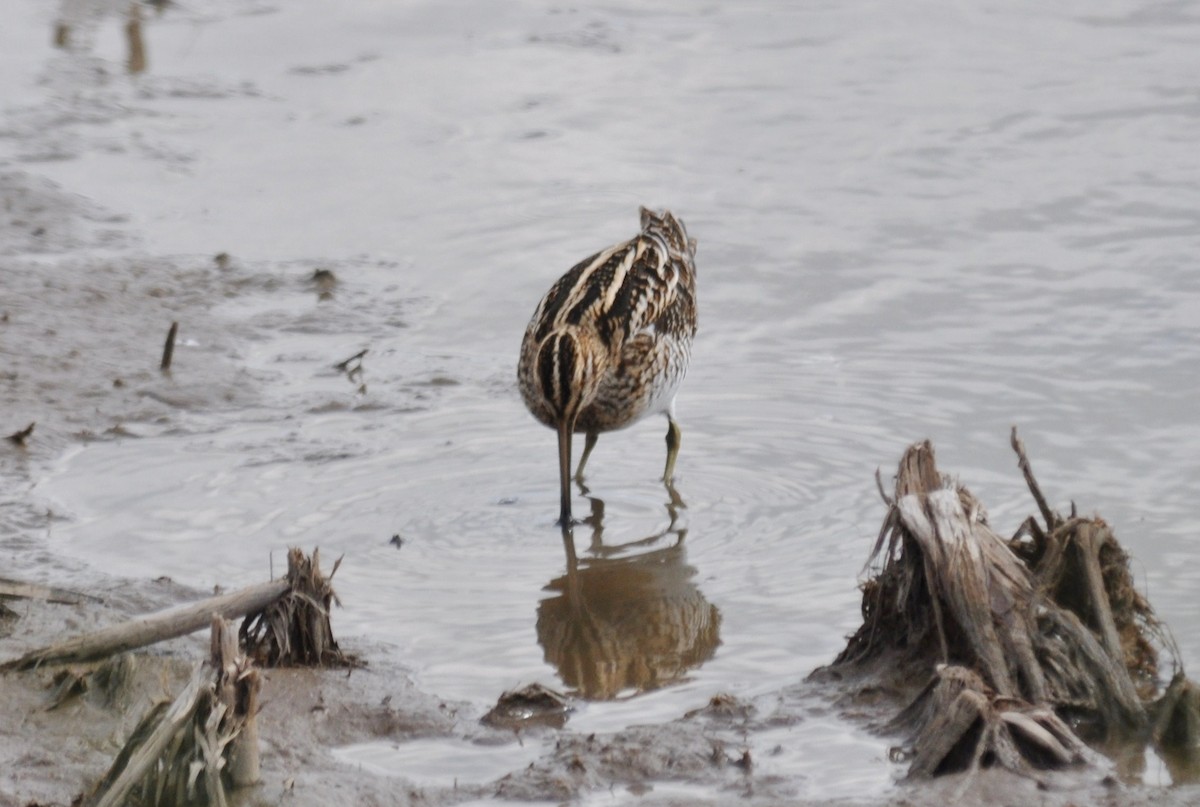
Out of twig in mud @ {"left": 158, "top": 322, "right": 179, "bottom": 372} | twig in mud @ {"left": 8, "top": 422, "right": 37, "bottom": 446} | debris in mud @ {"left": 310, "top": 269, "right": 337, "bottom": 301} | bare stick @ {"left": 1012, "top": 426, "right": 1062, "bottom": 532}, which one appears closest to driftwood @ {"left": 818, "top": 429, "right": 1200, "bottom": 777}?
bare stick @ {"left": 1012, "top": 426, "right": 1062, "bottom": 532}

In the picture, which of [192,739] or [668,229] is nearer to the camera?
[192,739]

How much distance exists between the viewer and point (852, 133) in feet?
40.1

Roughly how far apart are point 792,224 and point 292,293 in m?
3.07

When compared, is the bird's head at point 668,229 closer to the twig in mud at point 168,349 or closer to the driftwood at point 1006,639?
the twig in mud at point 168,349

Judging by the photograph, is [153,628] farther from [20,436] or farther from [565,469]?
[20,436]

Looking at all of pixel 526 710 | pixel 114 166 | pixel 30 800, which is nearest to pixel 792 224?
pixel 114 166

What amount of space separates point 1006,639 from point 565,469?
96.3 inches

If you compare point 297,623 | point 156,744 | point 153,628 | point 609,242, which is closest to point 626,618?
point 297,623

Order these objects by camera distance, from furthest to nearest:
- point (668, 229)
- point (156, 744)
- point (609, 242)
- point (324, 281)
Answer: point (609, 242), point (324, 281), point (668, 229), point (156, 744)

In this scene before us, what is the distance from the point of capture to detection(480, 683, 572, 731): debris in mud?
17.4 ft

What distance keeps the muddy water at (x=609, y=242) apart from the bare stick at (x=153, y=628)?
0.62m

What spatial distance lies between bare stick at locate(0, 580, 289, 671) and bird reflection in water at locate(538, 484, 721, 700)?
107 centimetres

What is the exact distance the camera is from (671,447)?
26.0 feet

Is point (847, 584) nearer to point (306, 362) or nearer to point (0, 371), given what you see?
point (306, 362)
